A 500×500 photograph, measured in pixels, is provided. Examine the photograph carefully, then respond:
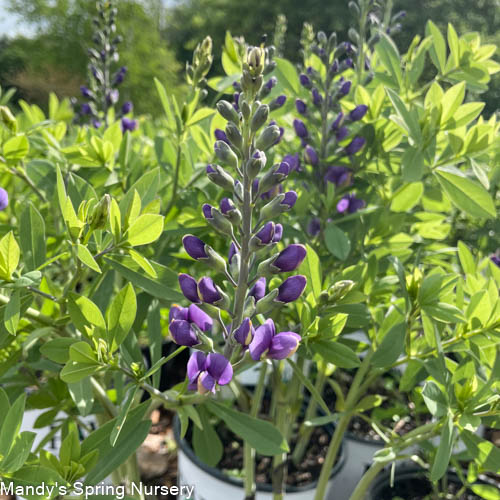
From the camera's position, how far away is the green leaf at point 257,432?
722 millimetres

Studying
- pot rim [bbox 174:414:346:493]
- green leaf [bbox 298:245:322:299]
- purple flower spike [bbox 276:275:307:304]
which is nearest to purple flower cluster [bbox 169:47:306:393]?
purple flower spike [bbox 276:275:307:304]

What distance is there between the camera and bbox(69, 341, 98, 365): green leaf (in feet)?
2.18

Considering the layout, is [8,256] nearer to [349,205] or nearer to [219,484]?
[349,205]

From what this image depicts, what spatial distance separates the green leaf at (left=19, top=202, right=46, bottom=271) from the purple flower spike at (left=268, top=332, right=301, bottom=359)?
0.40 metres

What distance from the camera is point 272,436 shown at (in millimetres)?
741

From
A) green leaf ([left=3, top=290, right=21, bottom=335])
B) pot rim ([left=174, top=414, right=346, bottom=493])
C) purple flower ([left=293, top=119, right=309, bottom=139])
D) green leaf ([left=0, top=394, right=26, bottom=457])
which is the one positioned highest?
purple flower ([left=293, top=119, right=309, bottom=139])

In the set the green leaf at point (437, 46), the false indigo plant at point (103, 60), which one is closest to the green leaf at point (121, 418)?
the green leaf at point (437, 46)

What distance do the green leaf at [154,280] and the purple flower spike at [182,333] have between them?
0.10 meters

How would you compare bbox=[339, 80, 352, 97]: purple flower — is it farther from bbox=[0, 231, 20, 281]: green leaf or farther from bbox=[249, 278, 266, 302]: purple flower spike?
bbox=[0, 231, 20, 281]: green leaf

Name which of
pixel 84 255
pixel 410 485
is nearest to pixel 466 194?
pixel 84 255

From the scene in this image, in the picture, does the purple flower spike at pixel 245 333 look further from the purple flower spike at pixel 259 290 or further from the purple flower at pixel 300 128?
the purple flower at pixel 300 128

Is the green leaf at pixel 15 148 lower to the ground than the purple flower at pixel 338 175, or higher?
higher

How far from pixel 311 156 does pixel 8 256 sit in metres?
0.60

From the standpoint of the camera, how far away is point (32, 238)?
2.53ft
